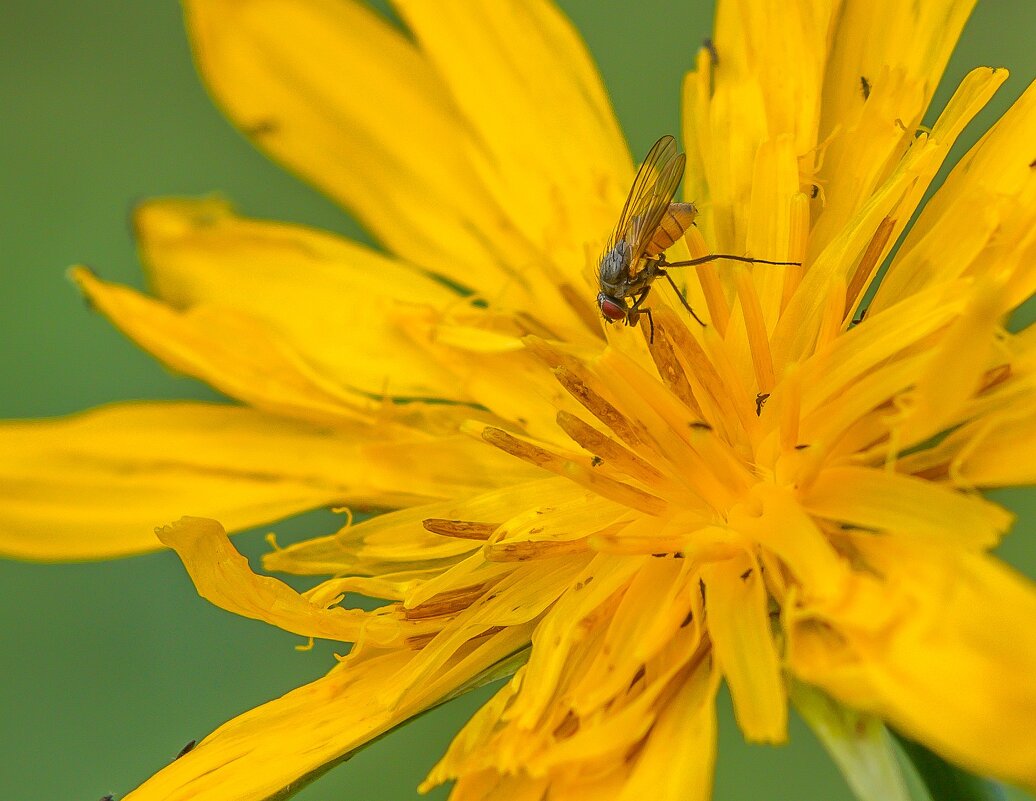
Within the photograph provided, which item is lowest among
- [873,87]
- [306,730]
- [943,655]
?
[306,730]

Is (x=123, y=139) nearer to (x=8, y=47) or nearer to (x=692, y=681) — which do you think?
(x=8, y=47)

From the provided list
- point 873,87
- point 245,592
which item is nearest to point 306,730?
point 245,592

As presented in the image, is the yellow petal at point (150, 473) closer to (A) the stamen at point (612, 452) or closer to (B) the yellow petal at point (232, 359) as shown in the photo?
(B) the yellow petal at point (232, 359)

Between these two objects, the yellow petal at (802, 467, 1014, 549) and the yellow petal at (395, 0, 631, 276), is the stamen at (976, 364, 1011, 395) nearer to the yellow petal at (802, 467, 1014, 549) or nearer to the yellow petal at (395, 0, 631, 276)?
the yellow petal at (802, 467, 1014, 549)

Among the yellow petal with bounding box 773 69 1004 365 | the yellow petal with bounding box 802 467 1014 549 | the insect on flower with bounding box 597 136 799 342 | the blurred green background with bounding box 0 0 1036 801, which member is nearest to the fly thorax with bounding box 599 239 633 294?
the insect on flower with bounding box 597 136 799 342

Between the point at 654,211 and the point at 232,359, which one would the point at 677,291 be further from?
the point at 232,359

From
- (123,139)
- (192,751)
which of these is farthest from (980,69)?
(123,139)

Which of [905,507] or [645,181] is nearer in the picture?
[905,507]

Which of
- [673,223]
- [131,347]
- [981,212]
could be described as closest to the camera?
[981,212]

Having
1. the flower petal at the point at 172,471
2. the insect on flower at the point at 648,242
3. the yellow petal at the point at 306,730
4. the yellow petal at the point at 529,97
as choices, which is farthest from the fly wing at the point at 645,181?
the yellow petal at the point at 306,730
